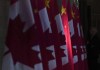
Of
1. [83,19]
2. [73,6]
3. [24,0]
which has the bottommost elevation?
[83,19]

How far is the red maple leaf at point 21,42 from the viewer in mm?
3436

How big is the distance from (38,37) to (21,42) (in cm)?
23

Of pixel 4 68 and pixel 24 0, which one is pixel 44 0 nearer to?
pixel 24 0

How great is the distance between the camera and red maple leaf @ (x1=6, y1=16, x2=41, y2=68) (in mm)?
3436

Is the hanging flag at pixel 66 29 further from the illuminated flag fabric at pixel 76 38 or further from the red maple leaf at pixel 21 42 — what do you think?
the red maple leaf at pixel 21 42

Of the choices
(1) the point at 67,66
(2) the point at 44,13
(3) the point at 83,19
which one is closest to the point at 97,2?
(3) the point at 83,19

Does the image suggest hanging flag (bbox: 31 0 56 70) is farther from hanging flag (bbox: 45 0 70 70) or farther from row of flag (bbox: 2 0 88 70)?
hanging flag (bbox: 45 0 70 70)

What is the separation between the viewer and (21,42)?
3.47 m

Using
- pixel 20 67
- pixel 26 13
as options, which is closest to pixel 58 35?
pixel 26 13

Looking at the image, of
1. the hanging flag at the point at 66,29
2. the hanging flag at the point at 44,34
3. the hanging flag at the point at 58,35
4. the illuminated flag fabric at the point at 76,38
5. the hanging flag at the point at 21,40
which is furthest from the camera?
the illuminated flag fabric at the point at 76,38

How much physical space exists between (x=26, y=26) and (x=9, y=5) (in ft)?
0.88

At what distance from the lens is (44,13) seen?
3891 mm

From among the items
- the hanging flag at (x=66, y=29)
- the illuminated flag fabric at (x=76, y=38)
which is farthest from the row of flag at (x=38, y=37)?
the illuminated flag fabric at (x=76, y=38)

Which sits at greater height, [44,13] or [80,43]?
[44,13]
